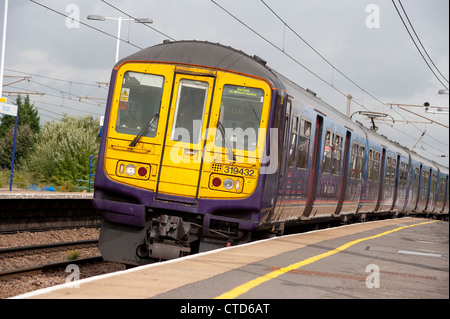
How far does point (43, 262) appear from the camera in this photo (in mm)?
13320

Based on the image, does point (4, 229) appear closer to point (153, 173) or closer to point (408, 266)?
point (153, 173)

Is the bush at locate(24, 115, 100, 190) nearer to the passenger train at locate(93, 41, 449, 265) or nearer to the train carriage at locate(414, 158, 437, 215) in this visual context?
the train carriage at locate(414, 158, 437, 215)

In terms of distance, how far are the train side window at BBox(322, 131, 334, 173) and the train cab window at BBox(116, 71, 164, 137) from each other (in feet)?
19.2

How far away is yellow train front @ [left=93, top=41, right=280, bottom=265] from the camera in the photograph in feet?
32.6

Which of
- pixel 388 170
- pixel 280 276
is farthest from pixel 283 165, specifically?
pixel 388 170

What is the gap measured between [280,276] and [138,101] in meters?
4.06

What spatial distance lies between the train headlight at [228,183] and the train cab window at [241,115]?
51cm

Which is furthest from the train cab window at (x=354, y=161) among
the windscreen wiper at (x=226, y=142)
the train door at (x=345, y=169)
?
the windscreen wiper at (x=226, y=142)

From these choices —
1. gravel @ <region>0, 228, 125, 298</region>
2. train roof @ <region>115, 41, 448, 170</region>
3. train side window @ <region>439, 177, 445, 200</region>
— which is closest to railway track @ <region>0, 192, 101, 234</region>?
Result: gravel @ <region>0, 228, 125, 298</region>

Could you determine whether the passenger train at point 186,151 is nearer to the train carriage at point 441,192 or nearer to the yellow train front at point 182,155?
the yellow train front at point 182,155
